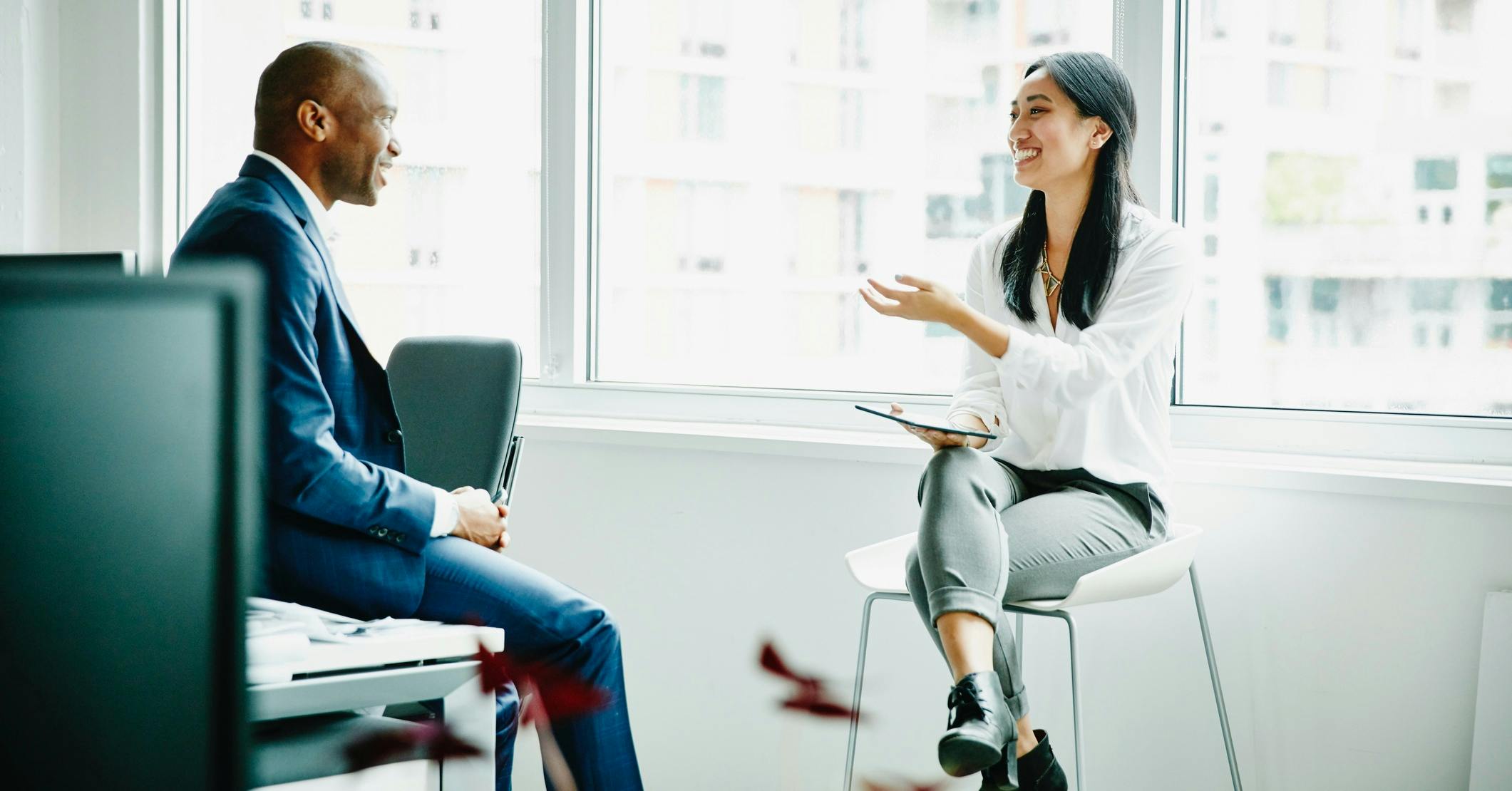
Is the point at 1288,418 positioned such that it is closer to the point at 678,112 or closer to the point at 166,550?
the point at 678,112

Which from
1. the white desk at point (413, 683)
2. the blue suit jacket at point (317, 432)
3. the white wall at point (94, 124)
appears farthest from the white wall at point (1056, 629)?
the white wall at point (94, 124)

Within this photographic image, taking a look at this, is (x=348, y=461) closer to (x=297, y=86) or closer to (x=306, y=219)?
(x=306, y=219)

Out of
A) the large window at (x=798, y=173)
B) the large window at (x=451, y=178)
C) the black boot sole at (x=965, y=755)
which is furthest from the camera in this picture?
the large window at (x=451, y=178)

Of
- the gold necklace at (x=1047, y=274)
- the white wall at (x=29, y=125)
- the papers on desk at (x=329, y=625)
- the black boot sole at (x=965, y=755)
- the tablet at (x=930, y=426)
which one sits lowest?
the black boot sole at (x=965, y=755)

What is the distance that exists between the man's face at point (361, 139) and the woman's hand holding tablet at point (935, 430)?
2.79ft

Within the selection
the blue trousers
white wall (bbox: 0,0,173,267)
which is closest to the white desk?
the blue trousers

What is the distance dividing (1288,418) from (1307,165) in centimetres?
49

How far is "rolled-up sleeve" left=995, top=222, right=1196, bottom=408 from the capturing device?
6.13ft

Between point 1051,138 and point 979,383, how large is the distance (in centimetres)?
45

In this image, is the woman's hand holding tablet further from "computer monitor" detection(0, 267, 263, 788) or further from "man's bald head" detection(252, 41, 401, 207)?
"computer monitor" detection(0, 267, 263, 788)

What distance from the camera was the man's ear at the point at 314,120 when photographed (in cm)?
181

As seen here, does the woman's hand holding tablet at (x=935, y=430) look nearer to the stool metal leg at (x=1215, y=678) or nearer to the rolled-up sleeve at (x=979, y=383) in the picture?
the rolled-up sleeve at (x=979, y=383)

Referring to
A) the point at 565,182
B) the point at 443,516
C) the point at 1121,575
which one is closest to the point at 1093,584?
the point at 1121,575

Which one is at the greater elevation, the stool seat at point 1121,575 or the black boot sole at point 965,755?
the stool seat at point 1121,575
